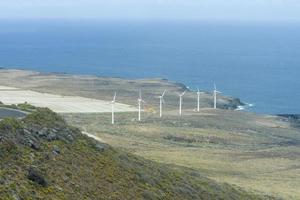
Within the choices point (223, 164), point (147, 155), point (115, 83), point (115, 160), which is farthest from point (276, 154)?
point (115, 83)

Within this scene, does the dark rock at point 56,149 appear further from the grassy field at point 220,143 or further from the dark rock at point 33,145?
the grassy field at point 220,143

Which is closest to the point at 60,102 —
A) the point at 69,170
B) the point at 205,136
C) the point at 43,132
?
the point at 205,136

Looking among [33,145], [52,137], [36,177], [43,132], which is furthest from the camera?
[52,137]

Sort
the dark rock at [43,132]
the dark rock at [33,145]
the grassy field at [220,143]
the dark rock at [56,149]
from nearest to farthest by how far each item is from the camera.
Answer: the dark rock at [33,145] < the dark rock at [56,149] < the dark rock at [43,132] < the grassy field at [220,143]

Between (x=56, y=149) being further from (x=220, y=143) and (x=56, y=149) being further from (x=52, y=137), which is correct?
(x=220, y=143)

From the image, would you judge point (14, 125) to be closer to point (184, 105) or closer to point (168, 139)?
point (168, 139)

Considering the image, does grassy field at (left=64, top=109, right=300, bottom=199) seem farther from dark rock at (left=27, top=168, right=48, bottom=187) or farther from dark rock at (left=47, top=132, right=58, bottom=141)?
dark rock at (left=27, top=168, right=48, bottom=187)

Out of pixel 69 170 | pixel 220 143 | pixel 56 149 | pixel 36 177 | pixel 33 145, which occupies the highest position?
pixel 33 145

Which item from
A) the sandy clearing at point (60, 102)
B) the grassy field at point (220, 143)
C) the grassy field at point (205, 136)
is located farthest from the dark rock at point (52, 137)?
the sandy clearing at point (60, 102)
